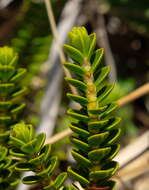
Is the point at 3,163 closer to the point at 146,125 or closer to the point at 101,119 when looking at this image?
the point at 101,119

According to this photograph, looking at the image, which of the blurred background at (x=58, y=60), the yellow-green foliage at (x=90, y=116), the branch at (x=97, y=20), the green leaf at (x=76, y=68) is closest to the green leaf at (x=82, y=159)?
the yellow-green foliage at (x=90, y=116)

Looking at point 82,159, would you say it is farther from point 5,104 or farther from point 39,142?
point 5,104

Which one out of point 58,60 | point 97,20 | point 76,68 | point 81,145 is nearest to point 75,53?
point 76,68

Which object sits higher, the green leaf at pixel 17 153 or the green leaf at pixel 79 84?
the green leaf at pixel 79 84

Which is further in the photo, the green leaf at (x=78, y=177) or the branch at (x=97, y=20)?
the branch at (x=97, y=20)

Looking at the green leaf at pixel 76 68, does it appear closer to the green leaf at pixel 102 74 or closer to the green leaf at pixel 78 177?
the green leaf at pixel 102 74

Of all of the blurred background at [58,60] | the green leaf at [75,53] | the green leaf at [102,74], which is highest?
the green leaf at [75,53]

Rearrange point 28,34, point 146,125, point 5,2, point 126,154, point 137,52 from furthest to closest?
point 137,52 < point 146,125 < point 5,2 < point 28,34 < point 126,154

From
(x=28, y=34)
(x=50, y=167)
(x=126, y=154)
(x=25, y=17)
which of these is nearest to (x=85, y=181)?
(x=50, y=167)
